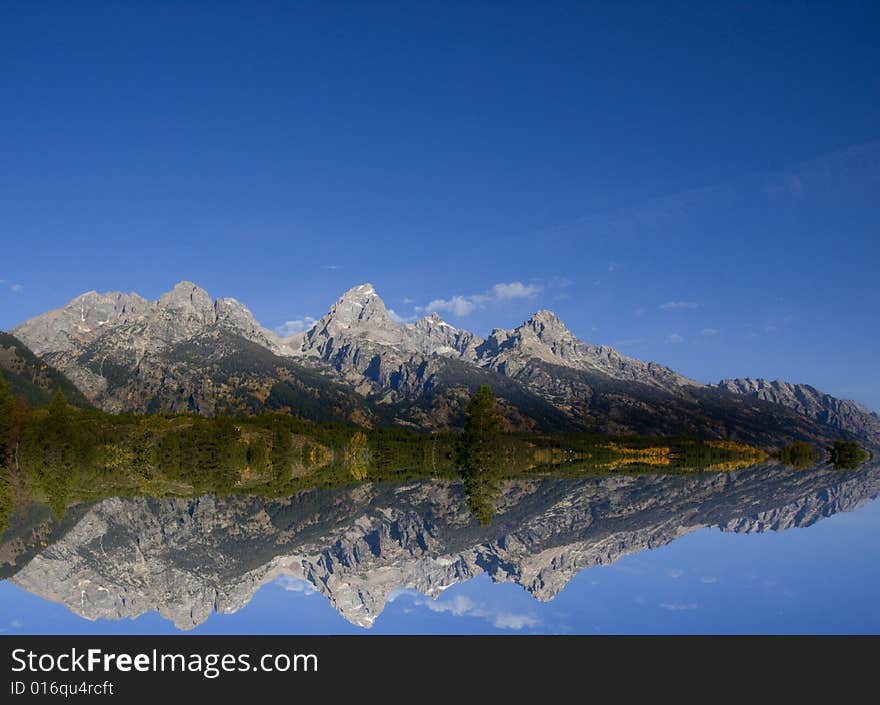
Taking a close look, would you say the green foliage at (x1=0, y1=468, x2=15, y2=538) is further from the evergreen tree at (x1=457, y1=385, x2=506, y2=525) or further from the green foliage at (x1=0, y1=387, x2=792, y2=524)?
the evergreen tree at (x1=457, y1=385, x2=506, y2=525)

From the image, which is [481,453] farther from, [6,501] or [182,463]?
[6,501]

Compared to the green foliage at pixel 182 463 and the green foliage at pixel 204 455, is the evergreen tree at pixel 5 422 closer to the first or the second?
the green foliage at pixel 182 463

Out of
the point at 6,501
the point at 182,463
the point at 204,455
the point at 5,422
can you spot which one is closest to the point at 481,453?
the point at 204,455

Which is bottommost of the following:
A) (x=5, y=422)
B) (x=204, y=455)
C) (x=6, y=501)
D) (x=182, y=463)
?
(x=6, y=501)

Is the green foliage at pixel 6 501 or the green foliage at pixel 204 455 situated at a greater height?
the green foliage at pixel 204 455

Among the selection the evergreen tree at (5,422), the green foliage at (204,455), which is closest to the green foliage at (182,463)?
the green foliage at (204,455)

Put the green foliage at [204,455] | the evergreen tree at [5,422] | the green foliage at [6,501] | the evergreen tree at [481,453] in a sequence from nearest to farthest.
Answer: the green foliage at [6,501] < the evergreen tree at [481,453] < the green foliage at [204,455] < the evergreen tree at [5,422]

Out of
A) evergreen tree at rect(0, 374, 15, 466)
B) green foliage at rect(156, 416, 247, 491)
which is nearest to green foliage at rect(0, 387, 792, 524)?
green foliage at rect(156, 416, 247, 491)

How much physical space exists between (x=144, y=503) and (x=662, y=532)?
171 feet

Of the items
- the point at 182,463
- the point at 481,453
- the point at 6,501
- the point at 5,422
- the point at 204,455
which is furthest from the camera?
the point at 481,453
